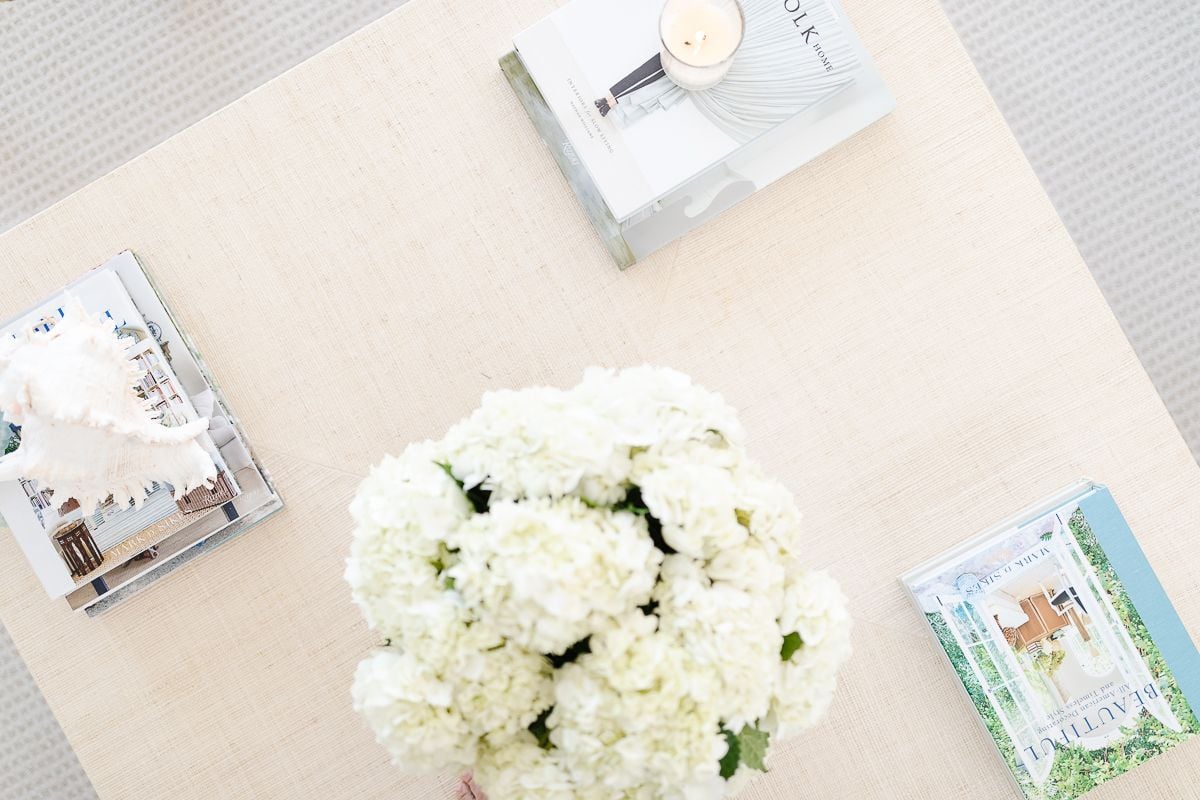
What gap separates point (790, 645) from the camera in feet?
2.01

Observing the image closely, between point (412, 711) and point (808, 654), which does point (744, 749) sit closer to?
point (808, 654)

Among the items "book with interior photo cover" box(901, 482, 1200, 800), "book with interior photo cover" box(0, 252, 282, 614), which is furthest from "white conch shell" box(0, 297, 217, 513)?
"book with interior photo cover" box(901, 482, 1200, 800)

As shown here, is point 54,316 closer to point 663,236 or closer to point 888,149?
point 663,236

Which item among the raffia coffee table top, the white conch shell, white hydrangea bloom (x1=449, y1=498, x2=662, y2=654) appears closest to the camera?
white hydrangea bloom (x1=449, y1=498, x2=662, y2=654)

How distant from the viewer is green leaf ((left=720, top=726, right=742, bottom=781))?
1.99 feet

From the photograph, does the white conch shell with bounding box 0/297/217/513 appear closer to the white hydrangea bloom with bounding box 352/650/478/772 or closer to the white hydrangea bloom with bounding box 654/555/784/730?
the white hydrangea bloom with bounding box 352/650/478/772

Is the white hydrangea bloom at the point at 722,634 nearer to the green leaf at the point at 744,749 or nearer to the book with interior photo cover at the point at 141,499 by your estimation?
the green leaf at the point at 744,749

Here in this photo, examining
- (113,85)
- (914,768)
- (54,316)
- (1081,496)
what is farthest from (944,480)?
(113,85)

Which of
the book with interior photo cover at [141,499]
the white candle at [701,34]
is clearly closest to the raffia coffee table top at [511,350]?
the book with interior photo cover at [141,499]

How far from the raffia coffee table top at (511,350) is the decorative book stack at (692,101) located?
39 mm

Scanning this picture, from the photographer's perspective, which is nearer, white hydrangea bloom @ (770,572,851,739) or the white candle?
white hydrangea bloom @ (770,572,851,739)

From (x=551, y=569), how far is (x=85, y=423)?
479 mm

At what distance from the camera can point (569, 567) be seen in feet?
1.68

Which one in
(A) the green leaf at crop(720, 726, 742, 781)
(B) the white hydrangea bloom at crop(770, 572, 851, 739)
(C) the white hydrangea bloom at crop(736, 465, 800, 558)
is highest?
(C) the white hydrangea bloom at crop(736, 465, 800, 558)
